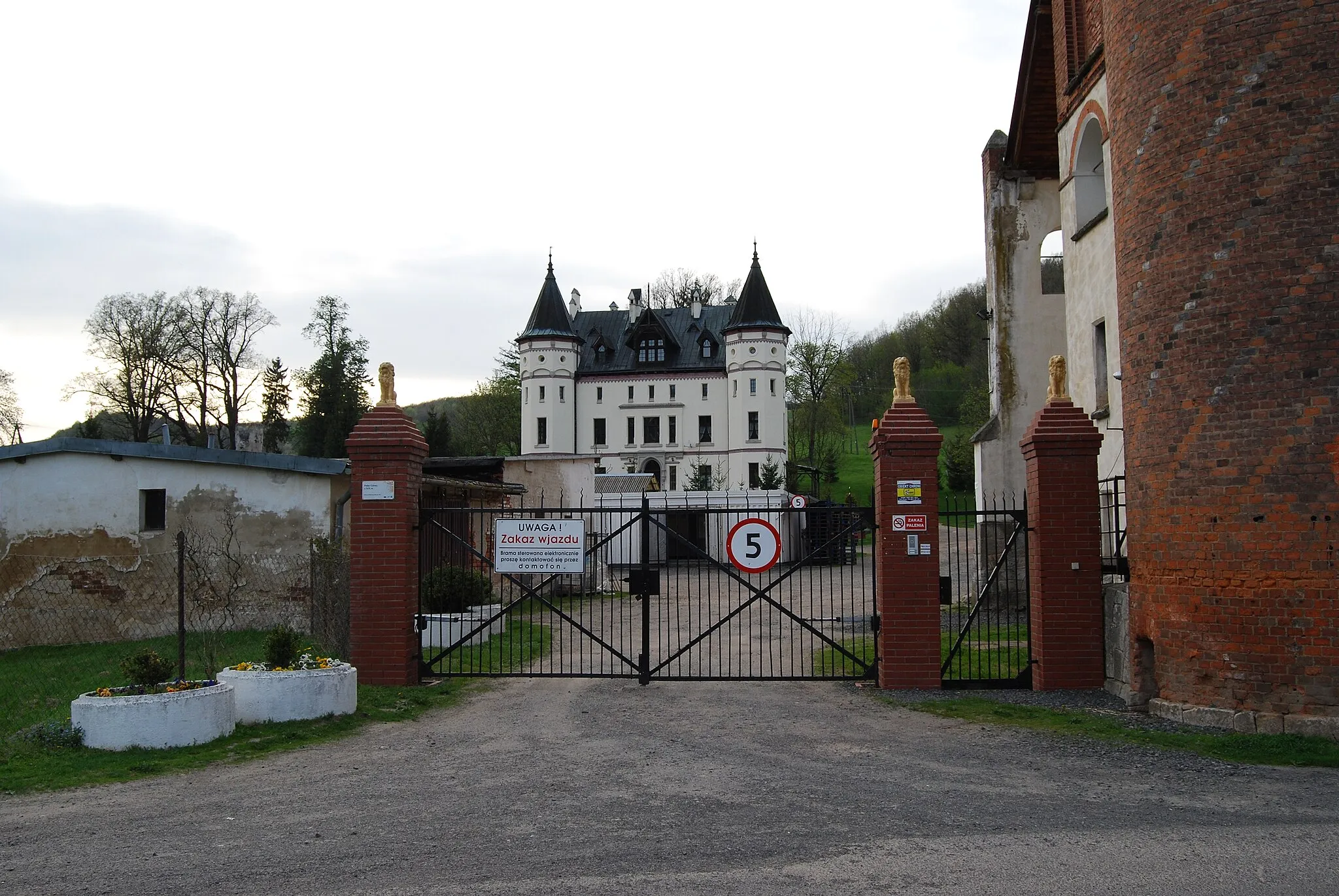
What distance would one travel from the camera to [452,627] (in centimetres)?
1584

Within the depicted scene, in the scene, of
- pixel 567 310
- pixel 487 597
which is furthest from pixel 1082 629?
pixel 567 310

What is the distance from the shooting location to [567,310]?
69.7 m

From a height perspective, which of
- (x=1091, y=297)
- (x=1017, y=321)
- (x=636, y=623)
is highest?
(x=1017, y=321)

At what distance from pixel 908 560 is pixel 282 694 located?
21.7ft

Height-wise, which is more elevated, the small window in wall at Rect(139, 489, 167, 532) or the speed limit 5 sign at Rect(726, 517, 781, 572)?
the small window in wall at Rect(139, 489, 167, 532)

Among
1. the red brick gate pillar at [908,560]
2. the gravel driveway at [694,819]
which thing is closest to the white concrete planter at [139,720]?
the gravel driveway at [694,819]

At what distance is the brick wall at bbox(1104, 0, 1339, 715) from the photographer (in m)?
9.03

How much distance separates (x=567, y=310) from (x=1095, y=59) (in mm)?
55678

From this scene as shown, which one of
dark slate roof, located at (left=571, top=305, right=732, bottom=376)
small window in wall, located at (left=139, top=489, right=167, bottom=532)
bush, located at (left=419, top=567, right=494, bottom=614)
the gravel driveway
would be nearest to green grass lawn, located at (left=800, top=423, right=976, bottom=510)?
dark slate roof, located at (left=571, top=305, right=732, bottom=376)

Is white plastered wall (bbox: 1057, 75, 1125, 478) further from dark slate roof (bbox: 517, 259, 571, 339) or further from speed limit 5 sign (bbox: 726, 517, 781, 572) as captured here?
dark slate roof (bbox: 517, 259, 571, 339)

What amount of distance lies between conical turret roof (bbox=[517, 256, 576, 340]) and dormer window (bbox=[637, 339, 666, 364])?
4492 millimetres

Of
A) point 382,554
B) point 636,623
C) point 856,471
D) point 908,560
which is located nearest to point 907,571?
point 908,560

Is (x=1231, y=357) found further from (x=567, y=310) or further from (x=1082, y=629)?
(x=567, y=310)

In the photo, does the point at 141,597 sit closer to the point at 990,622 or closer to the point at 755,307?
the point at 990,622
